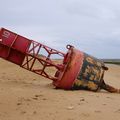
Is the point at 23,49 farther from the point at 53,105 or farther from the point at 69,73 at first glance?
the point at 53,105

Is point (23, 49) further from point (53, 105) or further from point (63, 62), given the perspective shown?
point (53, 105)

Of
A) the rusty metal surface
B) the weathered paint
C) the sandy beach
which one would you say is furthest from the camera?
the weathered paint

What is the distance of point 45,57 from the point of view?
607 inches

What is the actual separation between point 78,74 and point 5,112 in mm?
4930

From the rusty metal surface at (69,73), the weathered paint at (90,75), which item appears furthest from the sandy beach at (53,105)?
the weathered paint at (90,75)

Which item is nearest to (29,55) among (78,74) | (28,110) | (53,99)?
(78,74)

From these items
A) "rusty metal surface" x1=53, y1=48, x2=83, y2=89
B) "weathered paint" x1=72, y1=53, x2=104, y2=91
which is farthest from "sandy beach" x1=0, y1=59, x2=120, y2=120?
"weathered paint" x1=72, y1=53, x2=104, y2=91

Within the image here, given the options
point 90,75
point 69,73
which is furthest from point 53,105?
point 90,75

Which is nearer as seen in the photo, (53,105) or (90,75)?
(53,105)

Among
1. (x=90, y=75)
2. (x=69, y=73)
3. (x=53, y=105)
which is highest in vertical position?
(x=90, y=75)

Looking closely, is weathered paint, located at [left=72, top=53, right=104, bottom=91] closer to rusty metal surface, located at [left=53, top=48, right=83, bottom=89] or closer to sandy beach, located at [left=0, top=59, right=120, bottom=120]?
rusty metal surface, located at [left=53, top=48, right=83, bottom=89]

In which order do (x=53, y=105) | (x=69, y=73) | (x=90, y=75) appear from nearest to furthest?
(x=53, y=105)
(x=69, y=73)
(x=90, y=75)

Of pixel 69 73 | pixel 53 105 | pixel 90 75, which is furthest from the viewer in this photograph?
pixel 90 75

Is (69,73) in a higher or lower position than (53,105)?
higher
